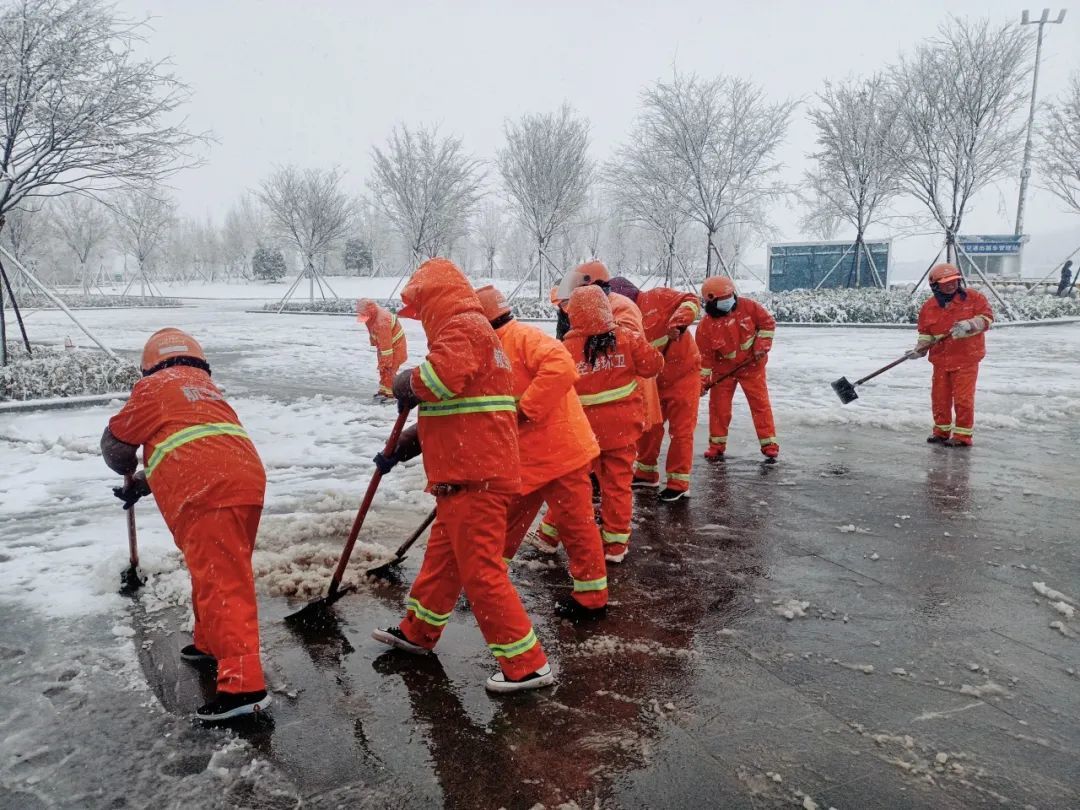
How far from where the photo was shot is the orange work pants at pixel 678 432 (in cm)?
540

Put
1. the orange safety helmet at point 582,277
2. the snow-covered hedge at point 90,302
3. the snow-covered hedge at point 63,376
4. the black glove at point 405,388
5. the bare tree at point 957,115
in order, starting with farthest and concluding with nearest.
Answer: the snow-covered hedge at point 90,302 → the bare tree at point 957,115 → the snow-covered hedge at point 63,376 → the orange safety helmet at point 582,277 → the black glove at point 405,388

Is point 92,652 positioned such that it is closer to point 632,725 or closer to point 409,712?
point 409,712

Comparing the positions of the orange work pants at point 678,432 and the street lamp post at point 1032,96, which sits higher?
the street lamp post at point 1032,96

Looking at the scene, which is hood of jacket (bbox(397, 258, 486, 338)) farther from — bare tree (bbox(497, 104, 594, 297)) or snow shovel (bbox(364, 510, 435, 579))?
bare tree (bbox(497, 104, 594, 297))

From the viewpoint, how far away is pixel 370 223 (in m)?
68.4

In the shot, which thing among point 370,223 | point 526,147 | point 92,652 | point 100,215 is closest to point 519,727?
point 92,652

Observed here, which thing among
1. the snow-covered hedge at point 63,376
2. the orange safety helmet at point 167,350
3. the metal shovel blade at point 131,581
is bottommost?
the metal shovel blade at point 131,581

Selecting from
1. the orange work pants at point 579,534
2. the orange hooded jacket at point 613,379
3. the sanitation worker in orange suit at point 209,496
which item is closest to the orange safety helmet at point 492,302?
the orange work pants at point 579,534

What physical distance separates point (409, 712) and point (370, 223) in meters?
69.7

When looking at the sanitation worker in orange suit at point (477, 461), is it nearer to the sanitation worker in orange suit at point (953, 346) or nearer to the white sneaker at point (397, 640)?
the white sneaker at point (397, 640)

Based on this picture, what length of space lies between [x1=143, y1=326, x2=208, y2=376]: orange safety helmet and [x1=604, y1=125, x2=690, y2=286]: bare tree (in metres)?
22.1

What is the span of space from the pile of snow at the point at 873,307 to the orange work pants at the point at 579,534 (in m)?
18.5

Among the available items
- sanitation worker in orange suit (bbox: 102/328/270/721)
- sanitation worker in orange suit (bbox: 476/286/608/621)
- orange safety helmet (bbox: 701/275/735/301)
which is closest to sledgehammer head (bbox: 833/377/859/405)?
orange safety helmet (bbox: 701/275/735/301)

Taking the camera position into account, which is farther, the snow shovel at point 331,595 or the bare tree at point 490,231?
the bare tree at point 490,231
